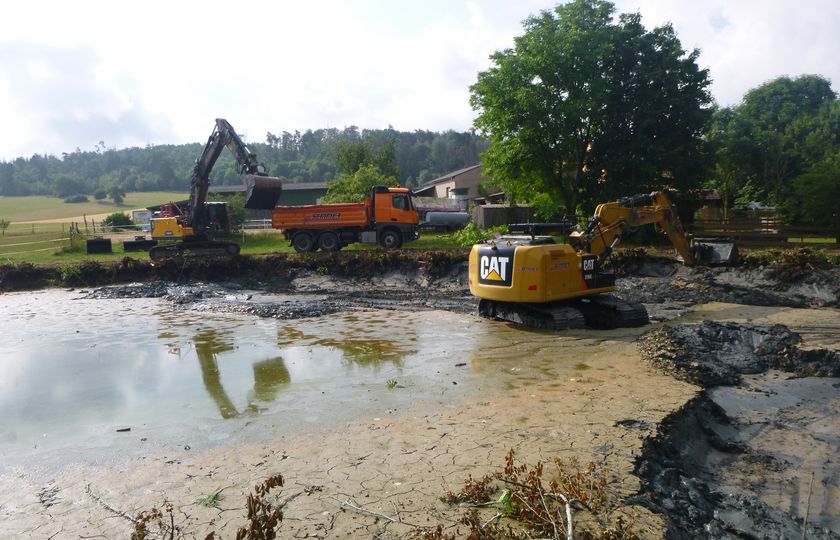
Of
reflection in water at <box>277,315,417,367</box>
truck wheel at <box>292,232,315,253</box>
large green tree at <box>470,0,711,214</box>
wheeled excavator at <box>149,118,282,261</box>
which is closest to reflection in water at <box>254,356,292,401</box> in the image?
reflection in water at <box>277,315,417,367</box>

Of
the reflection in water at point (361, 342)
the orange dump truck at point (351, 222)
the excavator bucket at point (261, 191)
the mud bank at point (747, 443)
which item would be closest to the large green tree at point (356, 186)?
the orange dump truck at point (351, 222)

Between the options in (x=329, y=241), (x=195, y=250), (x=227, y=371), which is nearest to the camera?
(x=227, y=371)

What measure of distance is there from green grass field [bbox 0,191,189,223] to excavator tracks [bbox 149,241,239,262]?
146 feet

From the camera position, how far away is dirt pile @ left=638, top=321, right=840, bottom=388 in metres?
8.50

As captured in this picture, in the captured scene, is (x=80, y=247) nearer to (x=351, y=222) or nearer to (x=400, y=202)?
(x=351, y=222)

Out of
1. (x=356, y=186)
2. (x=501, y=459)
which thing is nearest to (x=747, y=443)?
(x=501, y=459)

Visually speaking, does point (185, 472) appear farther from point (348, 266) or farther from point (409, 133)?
point (409, 133)

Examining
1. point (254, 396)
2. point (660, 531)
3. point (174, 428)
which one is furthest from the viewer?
point (254, 396)

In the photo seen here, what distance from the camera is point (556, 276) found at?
38.2 feet

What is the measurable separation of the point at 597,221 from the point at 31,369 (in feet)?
36.6

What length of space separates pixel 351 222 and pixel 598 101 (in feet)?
37.4

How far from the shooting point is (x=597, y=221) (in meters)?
12.8

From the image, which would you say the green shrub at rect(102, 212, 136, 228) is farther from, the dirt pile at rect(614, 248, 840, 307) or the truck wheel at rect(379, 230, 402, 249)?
the dirt pile at rect(614, 248, 840, 307)

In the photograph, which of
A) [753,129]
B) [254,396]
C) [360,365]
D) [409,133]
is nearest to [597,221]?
[360,365]
